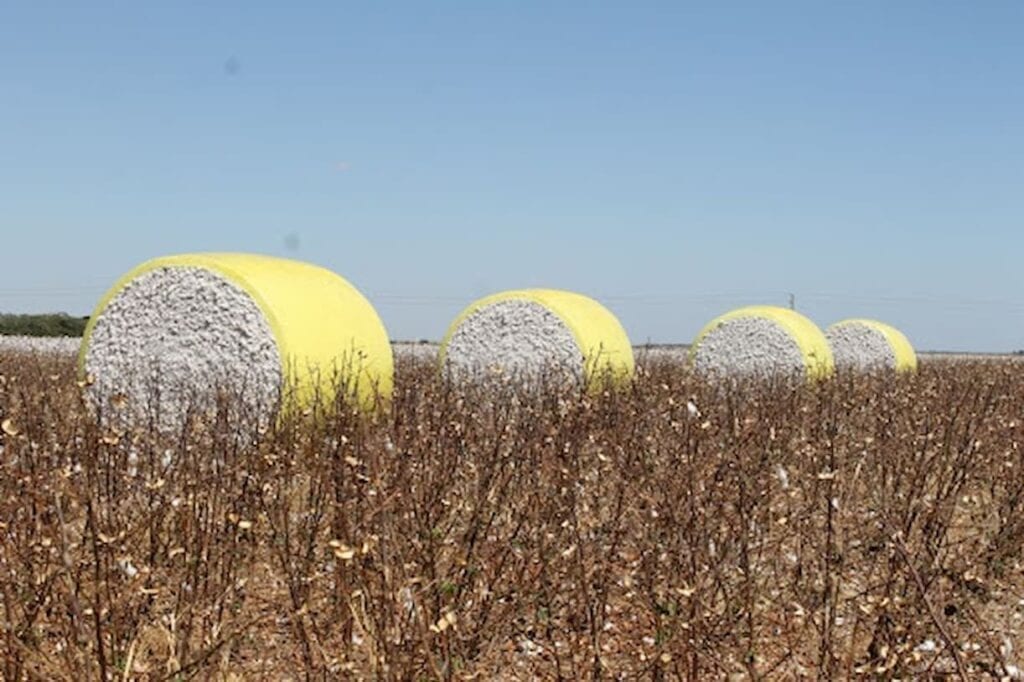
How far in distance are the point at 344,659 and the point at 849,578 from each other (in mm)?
3722

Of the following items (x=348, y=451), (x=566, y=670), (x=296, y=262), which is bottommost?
(x=566, y=670)

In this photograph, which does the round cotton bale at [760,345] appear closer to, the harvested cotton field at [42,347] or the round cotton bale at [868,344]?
the round cotton bale at [868,344]

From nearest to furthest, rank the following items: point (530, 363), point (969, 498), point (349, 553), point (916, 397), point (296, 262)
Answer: point (349, 553) < point (969, 498) < point (296, 262) < point (916, 397) < point (530, 363)

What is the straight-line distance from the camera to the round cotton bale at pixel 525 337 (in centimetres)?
1434

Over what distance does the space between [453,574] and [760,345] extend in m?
13.5

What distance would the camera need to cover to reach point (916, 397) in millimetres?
13477

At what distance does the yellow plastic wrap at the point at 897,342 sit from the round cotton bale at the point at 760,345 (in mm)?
5793

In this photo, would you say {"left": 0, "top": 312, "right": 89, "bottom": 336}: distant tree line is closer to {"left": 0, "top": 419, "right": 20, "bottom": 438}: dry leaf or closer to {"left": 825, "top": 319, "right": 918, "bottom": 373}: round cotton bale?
{"left": 825, "top": 319, "right": 918, "bottom": 373}: round cotton bale

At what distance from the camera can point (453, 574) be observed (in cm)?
581

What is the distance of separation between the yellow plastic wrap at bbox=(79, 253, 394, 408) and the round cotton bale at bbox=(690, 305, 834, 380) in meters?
8.34

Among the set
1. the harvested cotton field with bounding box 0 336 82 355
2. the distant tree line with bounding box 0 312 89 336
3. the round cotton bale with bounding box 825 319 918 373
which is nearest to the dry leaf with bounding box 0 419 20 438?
the harvested cotton field with bounding box 0 336 82 355

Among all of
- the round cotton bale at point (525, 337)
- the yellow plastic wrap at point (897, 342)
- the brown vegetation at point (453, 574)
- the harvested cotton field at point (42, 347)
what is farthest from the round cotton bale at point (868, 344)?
the harvested cotton field at point (42, 347)

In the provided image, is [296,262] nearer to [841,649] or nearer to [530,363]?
[530,363]

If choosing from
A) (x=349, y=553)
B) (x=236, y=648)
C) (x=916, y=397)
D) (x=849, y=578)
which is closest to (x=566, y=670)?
(x=236, y=648)
